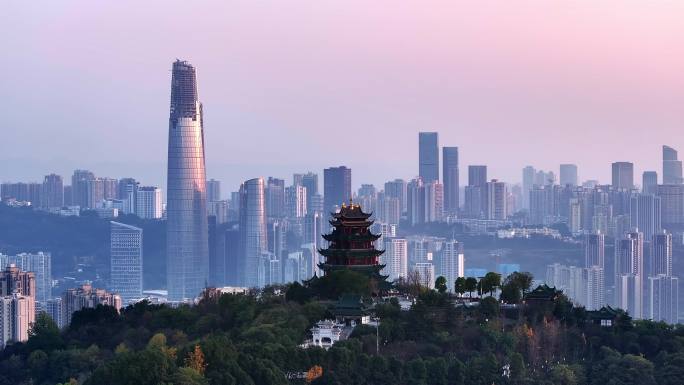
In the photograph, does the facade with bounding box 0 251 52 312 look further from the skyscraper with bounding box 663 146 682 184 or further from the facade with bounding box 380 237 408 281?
the skyscraper with bounding box 663 146 682 184

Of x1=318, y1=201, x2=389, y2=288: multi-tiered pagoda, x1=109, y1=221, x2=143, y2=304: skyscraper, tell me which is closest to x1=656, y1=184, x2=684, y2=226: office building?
x1=109, y1=221, x2=143, y2=304: skyscraper

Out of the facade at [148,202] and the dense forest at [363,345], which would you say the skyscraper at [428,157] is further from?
the dense forest at [363,345]

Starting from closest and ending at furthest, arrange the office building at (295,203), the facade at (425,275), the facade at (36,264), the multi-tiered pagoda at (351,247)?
the multi-tiered pagoda at (351,247)
the facade at (425,275)
the facade at (36,264)
the office building at (295,203)

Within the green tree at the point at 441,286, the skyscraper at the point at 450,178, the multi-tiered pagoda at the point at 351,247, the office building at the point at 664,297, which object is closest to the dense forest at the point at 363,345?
the green tree at the point at 441,286

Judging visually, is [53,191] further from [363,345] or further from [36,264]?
[363,345]

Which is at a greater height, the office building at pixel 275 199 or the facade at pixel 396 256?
the office building at pixel 275 199

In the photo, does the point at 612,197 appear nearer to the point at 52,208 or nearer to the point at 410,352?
the point at 52,208
